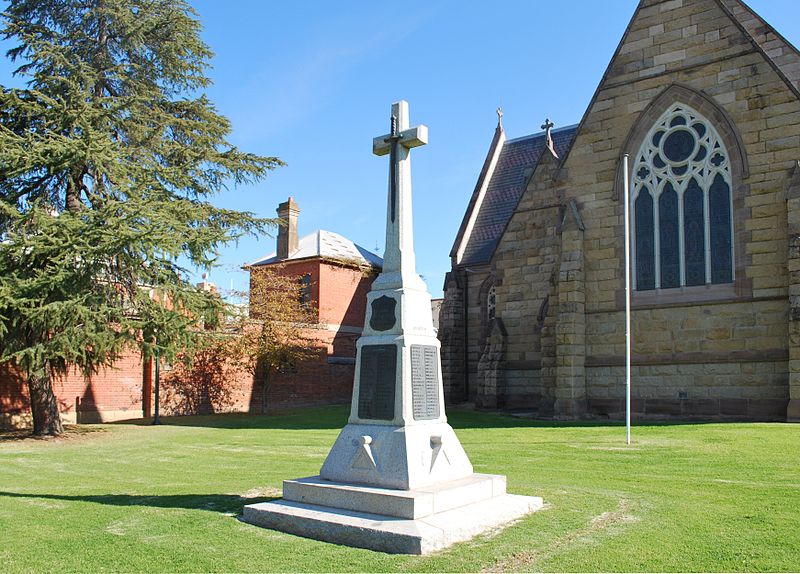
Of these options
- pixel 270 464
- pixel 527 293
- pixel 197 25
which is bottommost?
pixel 270 464

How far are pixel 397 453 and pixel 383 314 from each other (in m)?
1.66

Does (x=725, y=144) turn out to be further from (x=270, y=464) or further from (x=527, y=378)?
(x=270, y=464)

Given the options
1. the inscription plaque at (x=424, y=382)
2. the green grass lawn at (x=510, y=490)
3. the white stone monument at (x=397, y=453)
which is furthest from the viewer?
the inscription plaque at (x=424, y=382)

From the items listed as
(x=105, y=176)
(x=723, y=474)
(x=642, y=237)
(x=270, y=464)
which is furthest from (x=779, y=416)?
(x=105, y=176)

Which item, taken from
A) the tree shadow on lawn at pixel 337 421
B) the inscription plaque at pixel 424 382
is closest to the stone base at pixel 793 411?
the tree shadow on lawn at pixel 337 421

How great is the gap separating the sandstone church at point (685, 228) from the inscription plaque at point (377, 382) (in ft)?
42.8

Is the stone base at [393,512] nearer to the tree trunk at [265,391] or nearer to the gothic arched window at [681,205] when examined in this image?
the gothic arched window at [681,205]

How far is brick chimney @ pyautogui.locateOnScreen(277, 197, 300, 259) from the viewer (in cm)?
4269

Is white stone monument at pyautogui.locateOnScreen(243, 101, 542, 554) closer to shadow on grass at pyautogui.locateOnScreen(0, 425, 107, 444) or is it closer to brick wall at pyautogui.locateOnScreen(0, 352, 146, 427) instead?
shadow on grass at pyautogui.locateOnScreen(0, 425, 107, 444)

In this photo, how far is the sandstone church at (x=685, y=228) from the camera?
18.5 meters

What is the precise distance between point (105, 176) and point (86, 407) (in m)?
8.90

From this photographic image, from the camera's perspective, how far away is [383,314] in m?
8.61

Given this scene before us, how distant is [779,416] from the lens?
17.9 metres

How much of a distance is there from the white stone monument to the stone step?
1cm
